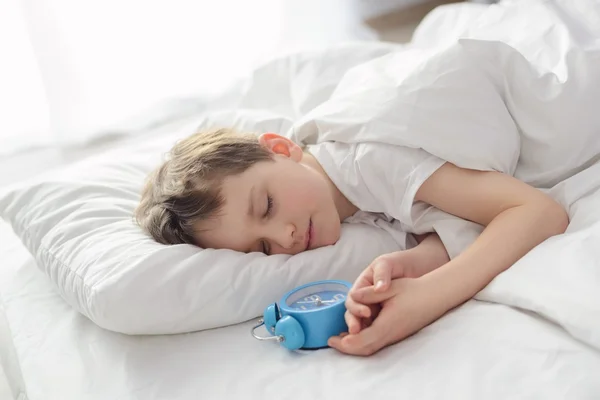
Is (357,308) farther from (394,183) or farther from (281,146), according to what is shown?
(281,146)

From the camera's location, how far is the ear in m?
1.15

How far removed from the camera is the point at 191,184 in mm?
1045

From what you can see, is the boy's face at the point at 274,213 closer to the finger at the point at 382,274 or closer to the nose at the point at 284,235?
the nose at the point at 284,235

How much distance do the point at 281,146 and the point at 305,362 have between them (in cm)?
40

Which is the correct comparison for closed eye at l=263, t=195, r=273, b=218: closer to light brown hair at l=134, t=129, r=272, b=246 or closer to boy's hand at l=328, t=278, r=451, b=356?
light brown hair at l=134, t=129, r=272, b=246

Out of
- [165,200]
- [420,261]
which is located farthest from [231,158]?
[420,261]

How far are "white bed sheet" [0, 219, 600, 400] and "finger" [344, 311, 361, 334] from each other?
3 centimetres

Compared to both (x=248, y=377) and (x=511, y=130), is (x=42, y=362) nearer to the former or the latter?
(x=248, y=377)

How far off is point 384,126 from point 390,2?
6.70 ft

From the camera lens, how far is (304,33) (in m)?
2.54

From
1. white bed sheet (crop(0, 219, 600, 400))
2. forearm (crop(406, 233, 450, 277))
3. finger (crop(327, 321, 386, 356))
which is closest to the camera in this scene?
white bed sheet (crop(0, 219, 600, 400))

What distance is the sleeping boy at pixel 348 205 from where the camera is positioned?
905 mm

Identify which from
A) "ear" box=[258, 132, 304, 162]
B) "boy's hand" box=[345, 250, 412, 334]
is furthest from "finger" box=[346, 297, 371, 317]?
"ear" box=[258, 132, 304, 162]

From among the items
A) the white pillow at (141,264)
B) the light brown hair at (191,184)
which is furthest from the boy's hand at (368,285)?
the light brown hair at (191,184)
